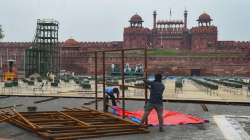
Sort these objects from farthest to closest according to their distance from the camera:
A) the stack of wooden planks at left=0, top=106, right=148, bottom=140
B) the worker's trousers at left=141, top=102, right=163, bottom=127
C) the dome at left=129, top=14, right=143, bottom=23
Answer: the dome at left=129, top=14, right=143, bottom=23
the worker's trousers at left=141, top=102, right=163, bottom=127
the stack of wooden planks at left=0, top=106, right=148, bottom=140

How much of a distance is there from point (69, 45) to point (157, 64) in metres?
17.8

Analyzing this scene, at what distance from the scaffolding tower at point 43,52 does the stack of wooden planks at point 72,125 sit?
41814 mm

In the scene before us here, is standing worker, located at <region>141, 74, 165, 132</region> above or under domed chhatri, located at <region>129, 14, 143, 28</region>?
under

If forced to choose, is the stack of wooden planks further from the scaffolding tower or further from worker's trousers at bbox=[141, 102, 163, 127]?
the scaffolding tower

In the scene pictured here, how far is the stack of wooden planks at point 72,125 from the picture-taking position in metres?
9.47

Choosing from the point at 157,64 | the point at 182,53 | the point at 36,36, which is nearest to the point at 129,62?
the point at 157,64

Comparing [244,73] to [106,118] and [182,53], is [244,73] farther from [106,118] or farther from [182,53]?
[106,118]

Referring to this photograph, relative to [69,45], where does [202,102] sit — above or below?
below

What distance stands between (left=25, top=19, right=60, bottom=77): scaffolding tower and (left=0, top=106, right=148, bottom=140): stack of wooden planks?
41814 millimetres

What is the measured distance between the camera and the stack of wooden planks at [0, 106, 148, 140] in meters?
9.47

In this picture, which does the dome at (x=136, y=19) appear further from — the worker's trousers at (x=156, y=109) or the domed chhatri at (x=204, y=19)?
the worker's trousers at (x=156, y=109)

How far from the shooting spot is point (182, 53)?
73.4 meters

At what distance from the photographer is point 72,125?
10609mm

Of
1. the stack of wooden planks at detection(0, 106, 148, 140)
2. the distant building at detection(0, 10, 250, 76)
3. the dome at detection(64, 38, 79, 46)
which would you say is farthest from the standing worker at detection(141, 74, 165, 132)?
the dome at detection(64, 38, 79, 46)
